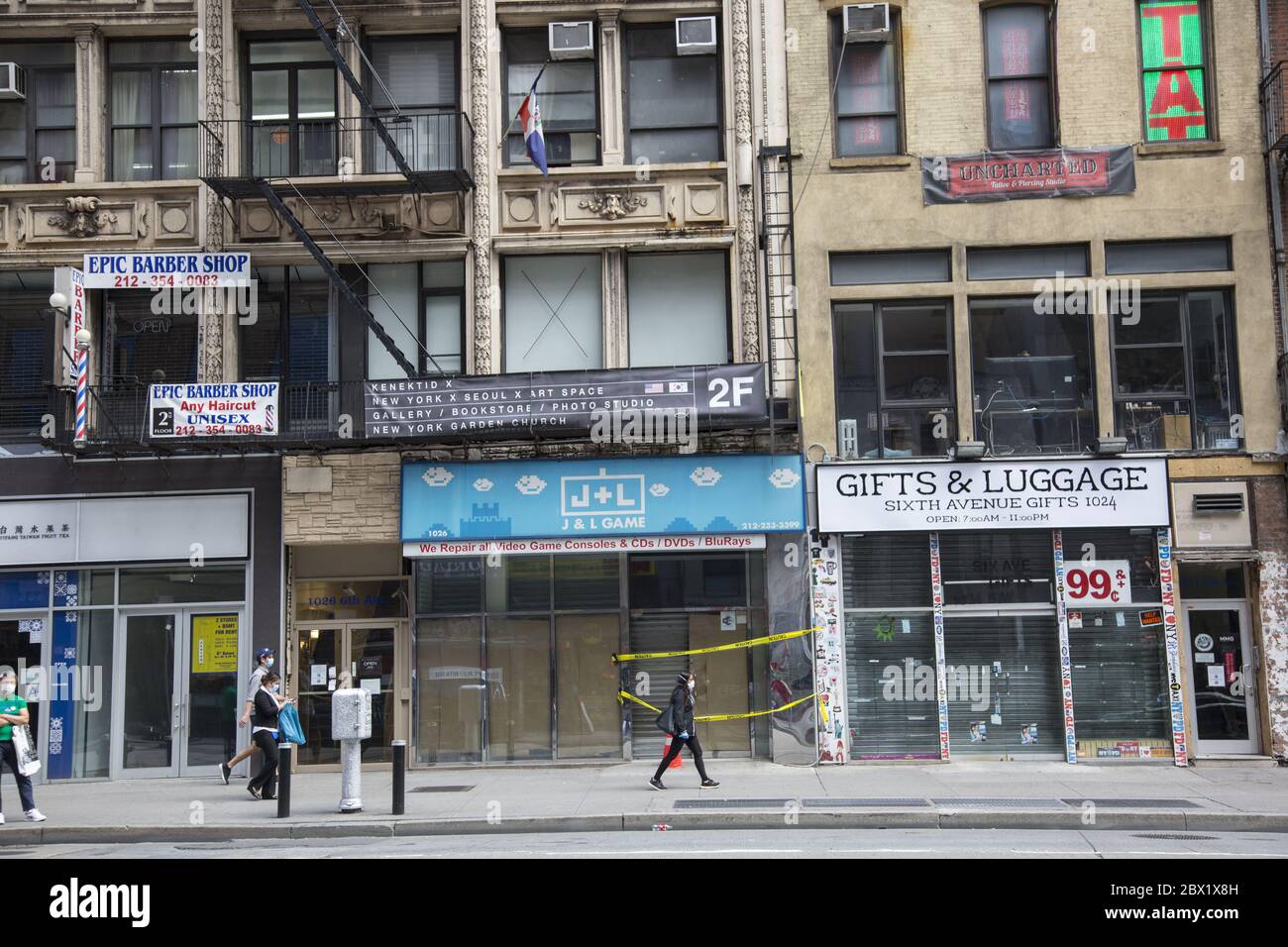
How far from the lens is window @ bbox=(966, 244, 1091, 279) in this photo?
1859cm

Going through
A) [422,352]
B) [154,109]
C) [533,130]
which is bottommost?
[422,352]

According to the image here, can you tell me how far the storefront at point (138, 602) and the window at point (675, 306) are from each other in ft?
20.2

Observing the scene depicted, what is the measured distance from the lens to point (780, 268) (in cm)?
1859

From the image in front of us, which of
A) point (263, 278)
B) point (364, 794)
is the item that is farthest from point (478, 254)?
point (364, 794)

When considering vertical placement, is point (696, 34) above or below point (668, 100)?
above

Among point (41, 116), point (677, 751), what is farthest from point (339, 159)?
point (677, 751)

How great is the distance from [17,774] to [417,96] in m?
11.6

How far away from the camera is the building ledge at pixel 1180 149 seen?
60.2ft

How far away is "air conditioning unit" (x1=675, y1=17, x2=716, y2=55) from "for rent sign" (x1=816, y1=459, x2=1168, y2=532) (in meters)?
6.93

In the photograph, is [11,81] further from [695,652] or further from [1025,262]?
[1025,262]

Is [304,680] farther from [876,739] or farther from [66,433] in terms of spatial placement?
[876,739]

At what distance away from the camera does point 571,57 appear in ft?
64.1

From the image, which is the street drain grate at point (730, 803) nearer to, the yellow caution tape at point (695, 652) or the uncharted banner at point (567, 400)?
the yellow caution tape at point (695, 652)

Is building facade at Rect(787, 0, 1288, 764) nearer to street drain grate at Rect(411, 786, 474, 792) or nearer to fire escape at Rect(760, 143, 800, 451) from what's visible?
fire escape at Rect(760, 143, 800, 451)
